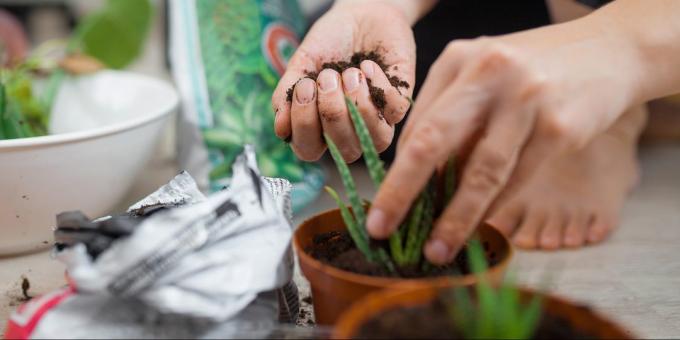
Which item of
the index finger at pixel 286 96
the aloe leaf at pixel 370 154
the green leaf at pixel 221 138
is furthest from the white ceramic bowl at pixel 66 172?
the aloe leaf at pixel 370 154

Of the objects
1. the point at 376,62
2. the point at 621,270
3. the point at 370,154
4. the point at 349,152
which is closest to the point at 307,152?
the point at 349,152

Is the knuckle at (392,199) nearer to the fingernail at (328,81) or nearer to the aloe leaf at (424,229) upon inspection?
the aloe leaf at (424,229)

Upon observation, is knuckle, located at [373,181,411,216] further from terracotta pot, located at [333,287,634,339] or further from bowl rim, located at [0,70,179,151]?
bowl rim, located at [0,70,179,151]

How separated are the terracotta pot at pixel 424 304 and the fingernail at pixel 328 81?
1.12 feet

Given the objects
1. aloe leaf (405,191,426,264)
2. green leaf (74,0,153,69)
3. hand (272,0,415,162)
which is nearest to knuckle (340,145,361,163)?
hand (272,0,415,162)

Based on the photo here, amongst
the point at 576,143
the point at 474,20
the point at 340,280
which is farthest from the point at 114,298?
the point at 474,20

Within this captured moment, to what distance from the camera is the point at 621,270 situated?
0.93 metres

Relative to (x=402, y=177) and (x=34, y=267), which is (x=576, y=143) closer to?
(x=402, y=177)

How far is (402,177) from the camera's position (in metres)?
0.52

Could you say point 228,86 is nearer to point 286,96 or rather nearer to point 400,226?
point 286,96

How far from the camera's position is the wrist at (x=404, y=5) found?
39.4 inches

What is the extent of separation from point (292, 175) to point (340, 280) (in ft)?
2.28

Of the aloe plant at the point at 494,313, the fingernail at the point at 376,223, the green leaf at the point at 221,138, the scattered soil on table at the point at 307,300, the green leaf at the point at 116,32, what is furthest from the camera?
the green leaf at the point at 116,32

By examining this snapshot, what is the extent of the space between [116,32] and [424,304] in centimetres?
109
